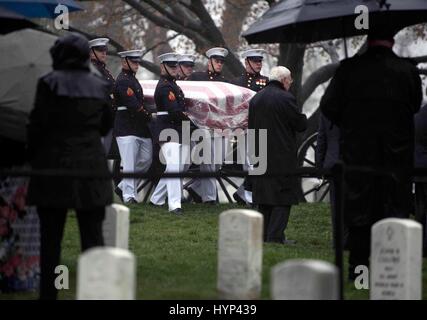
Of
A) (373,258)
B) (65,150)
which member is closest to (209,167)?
(65,150)

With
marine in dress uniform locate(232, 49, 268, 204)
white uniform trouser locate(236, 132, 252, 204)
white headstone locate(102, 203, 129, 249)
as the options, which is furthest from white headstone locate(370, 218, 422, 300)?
marine in dress uniform locate(232, 49, 268, 204)

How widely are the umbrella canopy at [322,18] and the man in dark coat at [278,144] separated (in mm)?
2215

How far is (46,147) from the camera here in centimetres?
919

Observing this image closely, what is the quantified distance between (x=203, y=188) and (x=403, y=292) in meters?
8.67

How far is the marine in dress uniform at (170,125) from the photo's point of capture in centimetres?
1622

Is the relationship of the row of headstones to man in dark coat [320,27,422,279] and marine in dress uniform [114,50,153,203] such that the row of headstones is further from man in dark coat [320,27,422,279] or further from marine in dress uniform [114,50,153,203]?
marine in dress uniform [114,50,153,203]

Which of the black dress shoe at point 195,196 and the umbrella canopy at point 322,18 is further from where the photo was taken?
the black dress shoe at point 195,196

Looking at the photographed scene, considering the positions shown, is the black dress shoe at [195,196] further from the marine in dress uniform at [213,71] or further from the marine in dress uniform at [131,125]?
the marine in dress uniform at [213,71]

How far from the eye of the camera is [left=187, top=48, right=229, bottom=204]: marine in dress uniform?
17.4 meters

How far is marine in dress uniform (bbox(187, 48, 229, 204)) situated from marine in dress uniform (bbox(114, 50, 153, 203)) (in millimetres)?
701

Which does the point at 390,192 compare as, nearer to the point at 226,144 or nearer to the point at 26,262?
the point at 26,262

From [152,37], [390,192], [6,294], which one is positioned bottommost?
[6,294]

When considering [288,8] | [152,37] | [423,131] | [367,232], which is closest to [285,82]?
[423,131]

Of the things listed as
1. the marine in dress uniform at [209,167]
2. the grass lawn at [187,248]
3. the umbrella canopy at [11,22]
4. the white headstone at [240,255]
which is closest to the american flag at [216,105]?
the marine in dress uniform at [209,167]
